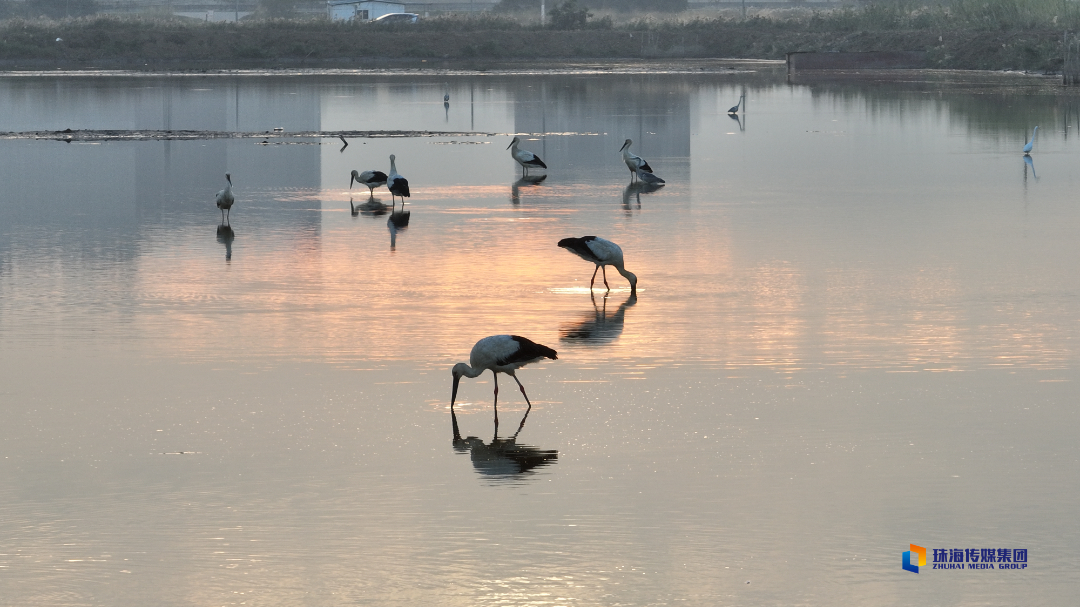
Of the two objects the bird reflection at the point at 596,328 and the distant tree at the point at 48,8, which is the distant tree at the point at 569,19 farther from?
the bird reflection at the point at 596,328

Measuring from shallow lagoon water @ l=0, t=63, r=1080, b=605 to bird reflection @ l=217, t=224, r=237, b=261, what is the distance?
109 millimetres

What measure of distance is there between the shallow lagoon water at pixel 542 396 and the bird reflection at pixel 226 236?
109mm

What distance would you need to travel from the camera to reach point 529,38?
281 feet

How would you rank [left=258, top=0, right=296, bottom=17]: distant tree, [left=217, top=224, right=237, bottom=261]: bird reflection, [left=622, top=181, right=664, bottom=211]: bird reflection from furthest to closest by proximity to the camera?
[left=258, top=0, right=296, bottom=17]: distant tree
[left=622, top=181, right=664, bottom=211]: bird reflection
[left=217, top=224, right=237, bottom=261]: bird reflection

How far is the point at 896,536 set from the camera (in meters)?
7.50

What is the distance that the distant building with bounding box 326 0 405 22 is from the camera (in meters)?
118

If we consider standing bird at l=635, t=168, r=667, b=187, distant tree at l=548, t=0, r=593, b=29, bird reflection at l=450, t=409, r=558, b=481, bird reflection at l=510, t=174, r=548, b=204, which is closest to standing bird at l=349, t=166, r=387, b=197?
bird reflection at l=510, t=174, r=548, b=204

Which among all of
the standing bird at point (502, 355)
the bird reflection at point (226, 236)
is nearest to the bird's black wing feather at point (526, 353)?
the standing bird at point (502, 355)

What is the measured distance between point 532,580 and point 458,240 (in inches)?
445

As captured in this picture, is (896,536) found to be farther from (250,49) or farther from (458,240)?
(250,49)

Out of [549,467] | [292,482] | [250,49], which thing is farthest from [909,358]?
[250,49]

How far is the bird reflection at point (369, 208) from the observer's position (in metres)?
21.2

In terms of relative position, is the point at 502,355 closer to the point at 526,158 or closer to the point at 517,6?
the point at 526,158

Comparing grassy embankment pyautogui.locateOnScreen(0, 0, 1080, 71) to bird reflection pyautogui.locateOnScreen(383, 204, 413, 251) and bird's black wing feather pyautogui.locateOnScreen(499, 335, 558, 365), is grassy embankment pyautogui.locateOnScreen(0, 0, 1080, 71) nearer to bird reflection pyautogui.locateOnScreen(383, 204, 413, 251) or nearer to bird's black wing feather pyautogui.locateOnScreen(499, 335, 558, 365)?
bird reflection pyautogui.locateOnScreen(383, 204, 413, 251)
